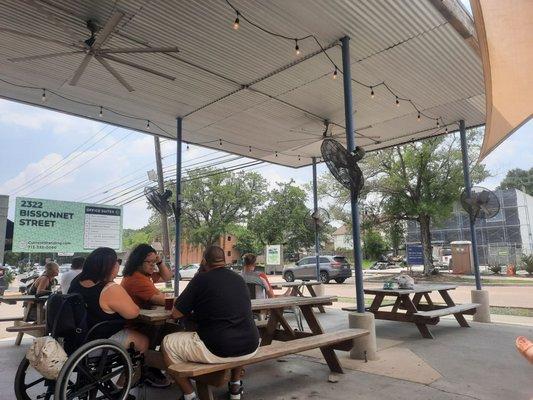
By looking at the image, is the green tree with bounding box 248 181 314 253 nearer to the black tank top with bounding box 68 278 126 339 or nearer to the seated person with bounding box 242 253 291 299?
the seated person with bounding box 242 253 291 299

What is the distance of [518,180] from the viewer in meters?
62.6

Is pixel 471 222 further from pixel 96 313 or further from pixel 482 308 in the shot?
pixel 96 313

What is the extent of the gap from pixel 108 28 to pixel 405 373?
5.10 meters

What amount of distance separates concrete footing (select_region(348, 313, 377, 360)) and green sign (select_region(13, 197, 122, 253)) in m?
5.84

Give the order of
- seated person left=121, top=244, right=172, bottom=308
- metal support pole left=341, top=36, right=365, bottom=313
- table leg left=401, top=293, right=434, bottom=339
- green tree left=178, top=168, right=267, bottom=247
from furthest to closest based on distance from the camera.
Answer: green tree left=178, top=168, right=267, bottom=247
table leg left=401, top=293, right=434, bottom=339
metal support pole left=341, top=36, right=365, bottom=313
seated person left=121, top=244, right=172, bottom=308

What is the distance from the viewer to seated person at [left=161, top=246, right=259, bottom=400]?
296 centimetres

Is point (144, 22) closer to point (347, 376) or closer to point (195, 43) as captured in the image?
point (195, 43)

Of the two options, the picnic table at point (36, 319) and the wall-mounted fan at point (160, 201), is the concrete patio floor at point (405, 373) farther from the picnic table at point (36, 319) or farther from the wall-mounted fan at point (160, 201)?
the wall-mounted fan at point (160, 201)

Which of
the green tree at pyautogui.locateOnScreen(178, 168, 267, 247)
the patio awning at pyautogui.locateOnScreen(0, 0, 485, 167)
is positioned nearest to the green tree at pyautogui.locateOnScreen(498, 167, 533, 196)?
the green tree at pyautogui.locateOnScreen(178, 168, 267, 247)

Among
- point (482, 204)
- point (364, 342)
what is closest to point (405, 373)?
point (364, 342)

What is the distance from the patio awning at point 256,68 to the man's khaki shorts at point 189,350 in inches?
148

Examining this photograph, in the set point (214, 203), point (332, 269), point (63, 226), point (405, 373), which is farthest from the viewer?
point (214, 203)

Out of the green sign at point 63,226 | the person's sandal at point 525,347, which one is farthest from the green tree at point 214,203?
the person's sandal at point 525,347

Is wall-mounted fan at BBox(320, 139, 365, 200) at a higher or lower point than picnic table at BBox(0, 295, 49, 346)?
higher
